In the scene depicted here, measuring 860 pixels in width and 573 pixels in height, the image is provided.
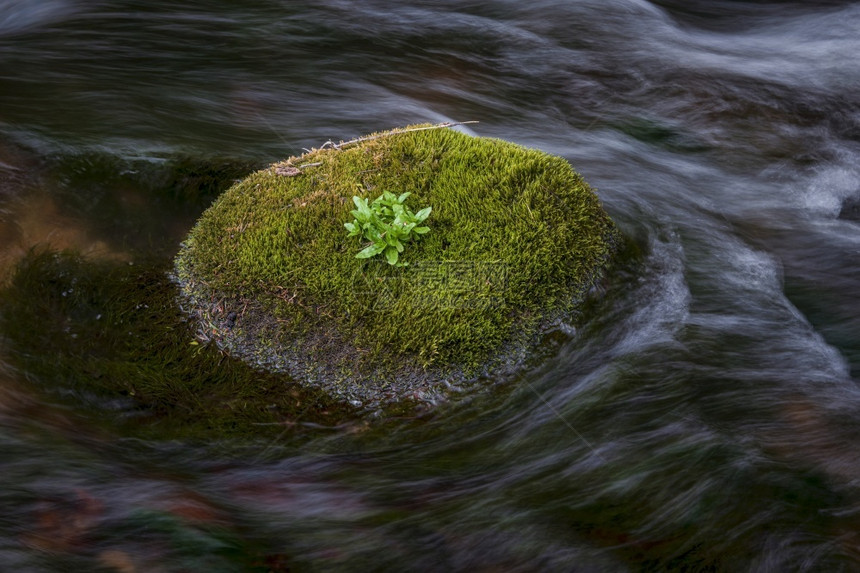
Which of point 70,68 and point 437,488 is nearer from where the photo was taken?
point 437,488

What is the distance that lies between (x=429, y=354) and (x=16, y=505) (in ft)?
6.72

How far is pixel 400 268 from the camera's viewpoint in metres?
4.00

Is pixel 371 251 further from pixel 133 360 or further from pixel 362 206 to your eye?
pixel 133 360

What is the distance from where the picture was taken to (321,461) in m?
3.69

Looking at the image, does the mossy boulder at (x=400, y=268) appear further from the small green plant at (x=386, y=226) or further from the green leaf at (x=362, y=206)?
the green leaf at (x=362, y=206)

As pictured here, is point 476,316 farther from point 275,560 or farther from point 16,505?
point 16,505

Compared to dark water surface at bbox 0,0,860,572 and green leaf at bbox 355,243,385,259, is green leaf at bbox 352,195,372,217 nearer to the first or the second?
green leaf at bbox 355,243,385,259

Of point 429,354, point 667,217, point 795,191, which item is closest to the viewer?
point 429,354

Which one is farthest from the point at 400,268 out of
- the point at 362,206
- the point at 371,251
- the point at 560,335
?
the point at 560,335

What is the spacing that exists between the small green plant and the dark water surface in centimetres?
92

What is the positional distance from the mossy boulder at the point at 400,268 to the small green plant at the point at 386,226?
71 mm

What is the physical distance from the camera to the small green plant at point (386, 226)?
396 centimetres

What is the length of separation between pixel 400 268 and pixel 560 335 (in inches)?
39.2

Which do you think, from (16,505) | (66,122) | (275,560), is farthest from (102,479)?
(66,122)
